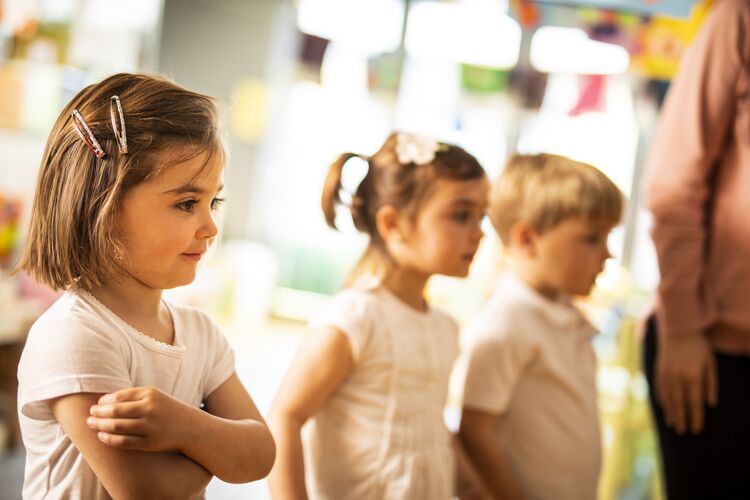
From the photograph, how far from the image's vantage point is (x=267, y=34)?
6836mm

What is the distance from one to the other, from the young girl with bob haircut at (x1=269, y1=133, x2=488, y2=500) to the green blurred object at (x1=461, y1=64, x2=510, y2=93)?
4.84 meters

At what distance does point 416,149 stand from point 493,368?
46 cm

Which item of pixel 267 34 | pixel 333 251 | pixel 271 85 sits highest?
pixel 267 34

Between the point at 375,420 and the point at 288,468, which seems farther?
the point at 375,420

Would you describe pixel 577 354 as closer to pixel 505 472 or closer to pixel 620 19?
pixel 505 472

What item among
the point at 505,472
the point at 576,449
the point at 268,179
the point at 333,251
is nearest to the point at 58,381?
the point at 505,472

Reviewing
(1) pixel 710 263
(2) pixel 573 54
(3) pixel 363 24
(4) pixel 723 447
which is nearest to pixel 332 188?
(1) pixel 710 263

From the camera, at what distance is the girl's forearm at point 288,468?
3.92 ft

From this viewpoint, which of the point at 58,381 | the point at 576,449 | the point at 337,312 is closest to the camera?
the point at 58,381

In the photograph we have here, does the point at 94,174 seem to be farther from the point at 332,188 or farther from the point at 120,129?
the point at 332,188

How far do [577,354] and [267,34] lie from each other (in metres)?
5.72

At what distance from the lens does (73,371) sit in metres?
0.83

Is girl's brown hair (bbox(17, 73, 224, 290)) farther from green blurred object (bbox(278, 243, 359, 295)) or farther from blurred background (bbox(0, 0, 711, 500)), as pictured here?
green blurred object (bbox(278, 243, 359, 295))

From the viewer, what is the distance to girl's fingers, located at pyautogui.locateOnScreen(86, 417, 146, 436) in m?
0.81
